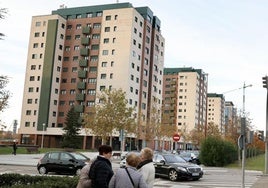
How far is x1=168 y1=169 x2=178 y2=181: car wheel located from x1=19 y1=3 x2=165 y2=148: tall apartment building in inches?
2363

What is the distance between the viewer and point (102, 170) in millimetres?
6410

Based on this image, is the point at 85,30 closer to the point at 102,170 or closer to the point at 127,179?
the point at 102,170

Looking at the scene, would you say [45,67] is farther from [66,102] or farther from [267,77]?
[267,77]

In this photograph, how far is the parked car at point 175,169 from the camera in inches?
829

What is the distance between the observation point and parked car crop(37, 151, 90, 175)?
72.3 feet

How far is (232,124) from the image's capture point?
66500 millimetres

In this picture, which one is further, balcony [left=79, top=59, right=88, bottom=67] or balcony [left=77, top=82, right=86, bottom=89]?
balcony [left=79, top=59, right=88, bottom=67]

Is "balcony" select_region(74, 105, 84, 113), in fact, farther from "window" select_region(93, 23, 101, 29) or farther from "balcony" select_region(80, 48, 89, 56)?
"window" select_region(93, 23, 101, 29)

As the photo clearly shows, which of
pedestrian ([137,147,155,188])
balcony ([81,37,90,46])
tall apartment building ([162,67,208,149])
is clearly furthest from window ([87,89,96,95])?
pedestrian ([137,147,155,188])

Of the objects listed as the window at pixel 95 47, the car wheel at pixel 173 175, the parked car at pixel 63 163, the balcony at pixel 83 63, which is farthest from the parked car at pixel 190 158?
the window at pixel 95 47

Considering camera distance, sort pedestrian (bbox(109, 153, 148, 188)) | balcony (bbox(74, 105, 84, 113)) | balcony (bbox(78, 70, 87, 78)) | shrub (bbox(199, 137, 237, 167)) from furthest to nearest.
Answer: balcony (bbox(78, 70, 87, 78)) < balcony (bbox(74, 105, 84, 113)) < shrub (bbox(199, 137, 237, 167)) < pedestrian (bbox(109, 153, 148, 188))

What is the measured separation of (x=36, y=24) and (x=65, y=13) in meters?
7.13

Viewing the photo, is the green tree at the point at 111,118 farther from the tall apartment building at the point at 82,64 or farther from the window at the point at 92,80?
the window at the point at 92,80

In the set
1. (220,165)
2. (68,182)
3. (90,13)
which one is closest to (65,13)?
(90,13)
